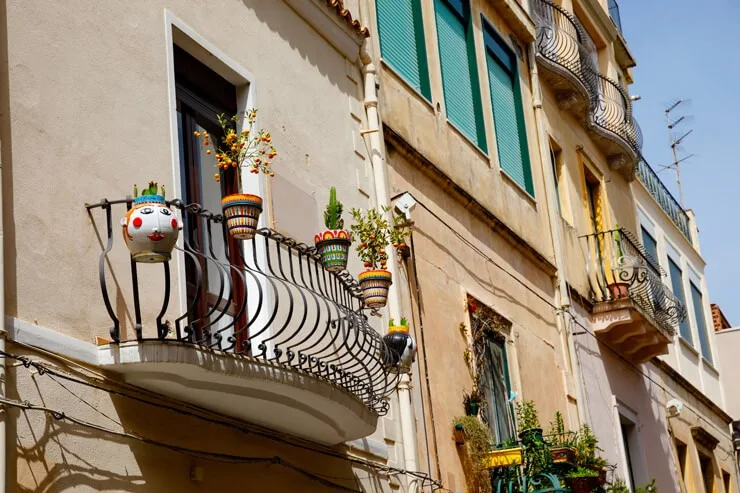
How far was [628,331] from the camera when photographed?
1894 cm

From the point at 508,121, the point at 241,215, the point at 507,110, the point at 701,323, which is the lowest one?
the point at 241,215

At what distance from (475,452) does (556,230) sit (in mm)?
5091

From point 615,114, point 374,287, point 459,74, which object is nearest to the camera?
point 374,287

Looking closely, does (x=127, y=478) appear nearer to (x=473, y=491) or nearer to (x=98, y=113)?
(x=98, y=113)

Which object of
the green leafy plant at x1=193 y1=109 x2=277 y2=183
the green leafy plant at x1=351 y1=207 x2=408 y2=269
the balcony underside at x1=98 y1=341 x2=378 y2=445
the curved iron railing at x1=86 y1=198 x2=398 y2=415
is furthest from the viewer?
the green leafy plant at x1=351 y1=207 x2=408 y2=269

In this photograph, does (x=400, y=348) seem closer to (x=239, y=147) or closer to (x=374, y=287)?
(x=374, y=287)

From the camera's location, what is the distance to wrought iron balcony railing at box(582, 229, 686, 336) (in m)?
18.9

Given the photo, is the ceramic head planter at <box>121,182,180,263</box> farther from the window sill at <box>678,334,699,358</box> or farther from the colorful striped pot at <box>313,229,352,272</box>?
the window sill at <box>678,334,699,358</box>

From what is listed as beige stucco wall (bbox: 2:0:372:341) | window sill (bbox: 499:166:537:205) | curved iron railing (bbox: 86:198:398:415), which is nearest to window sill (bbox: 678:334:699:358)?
window sill (bbox: 499:166:537:205)

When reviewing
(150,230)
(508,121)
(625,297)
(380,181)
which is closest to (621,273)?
(625,297)

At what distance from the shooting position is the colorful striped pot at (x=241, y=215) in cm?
832

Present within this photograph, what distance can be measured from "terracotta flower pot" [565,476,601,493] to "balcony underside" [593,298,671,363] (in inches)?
195

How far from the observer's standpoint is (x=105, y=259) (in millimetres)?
8008

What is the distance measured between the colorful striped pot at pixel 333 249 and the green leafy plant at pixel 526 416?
4.21 meters
